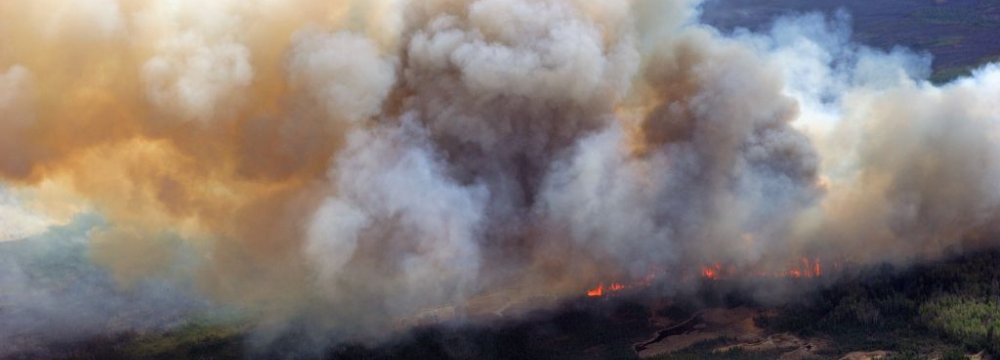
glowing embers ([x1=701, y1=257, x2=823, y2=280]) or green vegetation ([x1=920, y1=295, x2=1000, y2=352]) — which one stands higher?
glowing embers ([x1=701, y1=257, x2=823, y2=280])

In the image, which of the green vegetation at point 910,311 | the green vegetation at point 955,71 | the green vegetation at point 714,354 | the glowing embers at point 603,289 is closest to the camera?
the green vegetation at point 714,354

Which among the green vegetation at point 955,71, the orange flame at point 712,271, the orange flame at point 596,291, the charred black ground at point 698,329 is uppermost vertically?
the green vegetation at point 955,71

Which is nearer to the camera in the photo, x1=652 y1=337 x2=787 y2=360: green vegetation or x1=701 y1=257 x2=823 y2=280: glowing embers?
x1=652 y1=337 x2=787 y2=360: green vegetation

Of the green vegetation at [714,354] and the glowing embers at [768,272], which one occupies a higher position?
the glowing embers at [768,272]

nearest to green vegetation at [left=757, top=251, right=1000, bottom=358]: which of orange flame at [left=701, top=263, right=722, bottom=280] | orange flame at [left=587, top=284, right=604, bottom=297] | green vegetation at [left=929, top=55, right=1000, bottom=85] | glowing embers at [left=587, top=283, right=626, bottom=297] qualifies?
orange flame at [left=701, top=263, right=722, bottom=280]

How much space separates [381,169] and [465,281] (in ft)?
30.8

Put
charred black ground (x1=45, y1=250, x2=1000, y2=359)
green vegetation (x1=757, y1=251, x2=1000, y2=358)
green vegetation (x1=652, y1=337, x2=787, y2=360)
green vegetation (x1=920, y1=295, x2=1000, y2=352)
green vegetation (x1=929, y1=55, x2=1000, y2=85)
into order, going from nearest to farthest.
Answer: green vegetation (x1=920, y1=295, x2=1000, y2=352) → green vegetation (x1=652, y1=337, x2=787, y2=360) → green vegetation (x1=757, y1=251, x2=1000, y2=358) → charred black ground (x1=45, y1=250, x2=1000, y2=359) → green vegetation (x1=929, y1=55, x2=1000, y2=85)

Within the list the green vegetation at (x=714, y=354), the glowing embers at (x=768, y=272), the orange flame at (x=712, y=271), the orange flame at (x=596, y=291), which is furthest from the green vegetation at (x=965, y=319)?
the orange flame at (x=596, y=291)

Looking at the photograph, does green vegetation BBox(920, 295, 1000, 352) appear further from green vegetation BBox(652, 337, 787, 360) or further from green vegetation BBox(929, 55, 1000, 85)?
green vegetation BBox(929, 55, 1000, 85)

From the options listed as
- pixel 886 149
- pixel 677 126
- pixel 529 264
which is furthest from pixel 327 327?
pixel 886 149

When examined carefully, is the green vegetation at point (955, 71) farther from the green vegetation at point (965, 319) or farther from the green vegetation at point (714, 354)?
the green vegetation at point (714, 354)

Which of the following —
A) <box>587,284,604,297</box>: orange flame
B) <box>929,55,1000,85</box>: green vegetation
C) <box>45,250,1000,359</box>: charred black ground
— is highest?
<box>929,55,1000,85</box>: green vegetation

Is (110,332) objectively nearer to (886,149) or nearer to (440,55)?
(440,55)

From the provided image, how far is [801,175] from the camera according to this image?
59.9 metres
